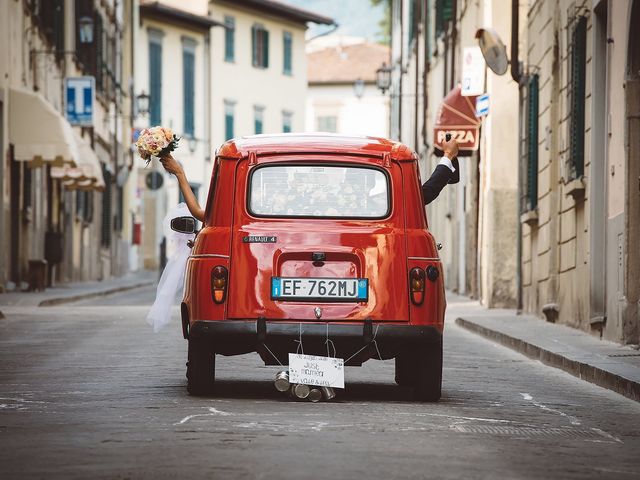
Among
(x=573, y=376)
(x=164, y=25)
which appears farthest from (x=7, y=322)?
(x=164, y=25)

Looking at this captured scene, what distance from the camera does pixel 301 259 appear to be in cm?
1098

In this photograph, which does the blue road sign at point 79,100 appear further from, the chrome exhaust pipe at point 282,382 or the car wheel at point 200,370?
the chrome exhaust pipe at point 282,382

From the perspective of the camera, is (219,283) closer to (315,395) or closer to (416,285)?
(315,395)

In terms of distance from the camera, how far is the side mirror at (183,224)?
12.0 meters

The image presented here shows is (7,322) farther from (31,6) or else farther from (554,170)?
(31,6)

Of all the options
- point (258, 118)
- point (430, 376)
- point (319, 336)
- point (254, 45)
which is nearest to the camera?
point (319, 336)

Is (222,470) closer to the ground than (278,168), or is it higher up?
closer to the ground

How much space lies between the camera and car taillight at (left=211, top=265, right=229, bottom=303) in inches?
434

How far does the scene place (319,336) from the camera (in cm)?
1083

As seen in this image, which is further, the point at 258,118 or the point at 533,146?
the point at 258,118

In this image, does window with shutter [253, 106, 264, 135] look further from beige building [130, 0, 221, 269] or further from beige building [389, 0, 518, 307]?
beige building [389, 0, 518, 307]

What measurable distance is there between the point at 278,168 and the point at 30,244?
23362 mm

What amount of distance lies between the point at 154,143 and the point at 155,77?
165 feet

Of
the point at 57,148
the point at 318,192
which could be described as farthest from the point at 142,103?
the point at 318,192
